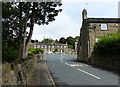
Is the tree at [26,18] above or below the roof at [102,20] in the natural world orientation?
below

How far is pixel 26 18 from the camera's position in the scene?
26484mm

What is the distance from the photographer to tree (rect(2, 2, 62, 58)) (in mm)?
22536

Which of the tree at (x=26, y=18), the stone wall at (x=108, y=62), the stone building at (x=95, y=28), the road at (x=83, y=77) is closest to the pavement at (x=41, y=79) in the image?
the road at (x=83, y=77)

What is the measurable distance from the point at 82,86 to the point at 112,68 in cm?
1522

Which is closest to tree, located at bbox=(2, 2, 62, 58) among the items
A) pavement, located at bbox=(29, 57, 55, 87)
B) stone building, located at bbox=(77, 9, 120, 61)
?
pavement, located at bbox=(29, 57, 55, 87)

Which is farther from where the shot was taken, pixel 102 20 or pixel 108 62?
pixel 102 20

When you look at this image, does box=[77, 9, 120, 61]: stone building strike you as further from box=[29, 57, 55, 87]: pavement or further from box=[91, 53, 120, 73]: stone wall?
box=[29, 57, 55, 87]: pavement

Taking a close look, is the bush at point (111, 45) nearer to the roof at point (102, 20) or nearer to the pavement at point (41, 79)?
the pavement at point (41, 79)

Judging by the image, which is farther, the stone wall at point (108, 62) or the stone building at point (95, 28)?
the stone building at point (95, 28)

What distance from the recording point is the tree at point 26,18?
73.9 feet

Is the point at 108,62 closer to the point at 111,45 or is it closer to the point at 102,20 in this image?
the point at 111,45

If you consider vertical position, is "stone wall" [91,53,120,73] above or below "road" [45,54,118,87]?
above

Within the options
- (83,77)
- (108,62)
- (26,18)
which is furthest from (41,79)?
(108,62)

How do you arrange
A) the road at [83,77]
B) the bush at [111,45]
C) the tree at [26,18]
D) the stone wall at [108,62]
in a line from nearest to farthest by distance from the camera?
the road at [83,77], the tree at [26,18], the bush at [111,45], the stone wall at [108,62]
